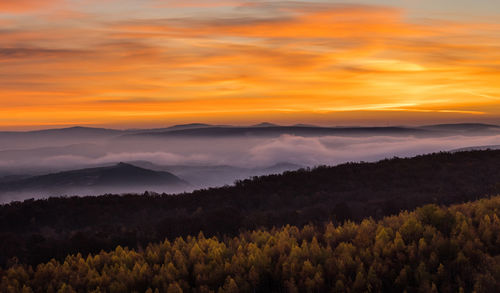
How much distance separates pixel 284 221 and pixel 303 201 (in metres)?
3.38

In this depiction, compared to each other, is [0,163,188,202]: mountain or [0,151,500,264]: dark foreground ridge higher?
[0,151,500,264]: dark foreground ridge

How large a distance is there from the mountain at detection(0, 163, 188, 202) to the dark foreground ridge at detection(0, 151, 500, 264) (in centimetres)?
10761

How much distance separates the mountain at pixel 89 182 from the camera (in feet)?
426

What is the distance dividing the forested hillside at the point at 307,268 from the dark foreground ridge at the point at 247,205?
265 cm

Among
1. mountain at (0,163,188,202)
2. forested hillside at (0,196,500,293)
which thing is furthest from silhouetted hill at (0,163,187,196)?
forested hillside at (0,196,500,293)

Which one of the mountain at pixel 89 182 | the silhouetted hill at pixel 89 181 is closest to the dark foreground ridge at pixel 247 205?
the mountain at pixel 89 182

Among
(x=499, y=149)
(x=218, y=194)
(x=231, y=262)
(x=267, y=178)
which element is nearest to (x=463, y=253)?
(x=231, y=262)

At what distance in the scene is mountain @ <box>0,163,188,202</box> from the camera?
129875mm

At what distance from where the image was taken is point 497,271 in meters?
7.45

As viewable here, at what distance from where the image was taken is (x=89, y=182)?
140 m

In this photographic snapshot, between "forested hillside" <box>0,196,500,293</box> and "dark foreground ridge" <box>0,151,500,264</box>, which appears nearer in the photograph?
"forested hillside" <box>0,196,500,293</box>

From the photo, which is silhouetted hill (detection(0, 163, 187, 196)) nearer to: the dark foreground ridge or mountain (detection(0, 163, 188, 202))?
mountain (detection(0, 163, 188, 202))

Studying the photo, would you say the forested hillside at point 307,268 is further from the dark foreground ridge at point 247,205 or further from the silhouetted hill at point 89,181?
the silhouetted hill at point 89,181

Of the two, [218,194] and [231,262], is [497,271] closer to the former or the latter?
[231,262]
